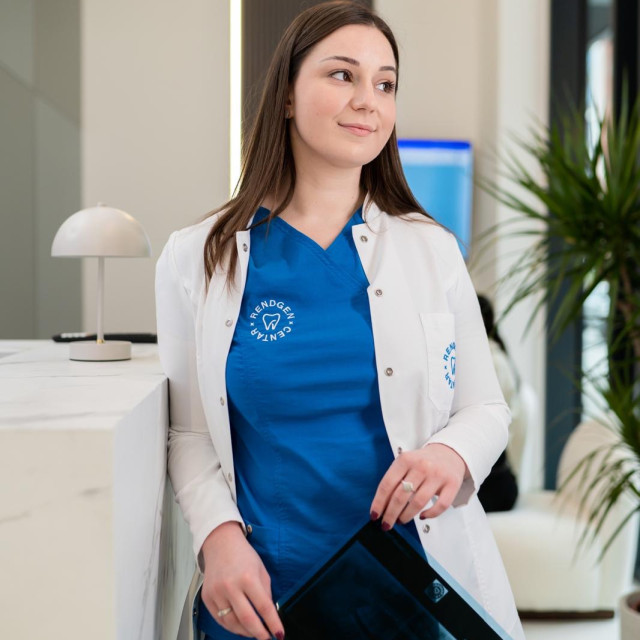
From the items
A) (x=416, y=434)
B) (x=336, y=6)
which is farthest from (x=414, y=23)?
(x=416, y=434)

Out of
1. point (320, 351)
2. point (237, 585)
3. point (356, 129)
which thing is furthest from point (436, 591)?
point (356, 129)

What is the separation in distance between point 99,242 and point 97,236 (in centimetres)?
1

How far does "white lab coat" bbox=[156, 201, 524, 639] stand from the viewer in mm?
1249

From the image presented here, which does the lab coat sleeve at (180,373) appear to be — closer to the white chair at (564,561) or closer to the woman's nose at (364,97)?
the woman's nose at (364,97)

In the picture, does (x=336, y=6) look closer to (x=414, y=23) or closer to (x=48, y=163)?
(x=48, y=163)

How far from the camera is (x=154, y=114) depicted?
4.70m

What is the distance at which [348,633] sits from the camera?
3.43ft

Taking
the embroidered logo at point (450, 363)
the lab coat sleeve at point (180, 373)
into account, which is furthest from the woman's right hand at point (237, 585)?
the embroidered logo at point (450, 363)

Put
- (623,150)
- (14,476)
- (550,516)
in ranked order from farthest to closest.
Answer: (550,516)
(623,150)
(14,476)

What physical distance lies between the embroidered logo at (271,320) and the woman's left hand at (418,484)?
255 mm

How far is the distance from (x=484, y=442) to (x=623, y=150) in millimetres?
1698

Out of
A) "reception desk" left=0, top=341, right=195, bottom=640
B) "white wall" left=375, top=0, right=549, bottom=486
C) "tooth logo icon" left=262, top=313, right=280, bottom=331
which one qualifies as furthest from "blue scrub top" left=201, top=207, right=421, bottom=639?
"white wall" left=375, top=0, right=549, bottom=486

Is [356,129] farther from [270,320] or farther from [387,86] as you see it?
[270,320]

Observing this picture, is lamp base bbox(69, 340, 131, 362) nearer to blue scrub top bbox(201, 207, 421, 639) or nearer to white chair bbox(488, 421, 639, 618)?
blue scrub top bbox(201, 207, 421, 639)
